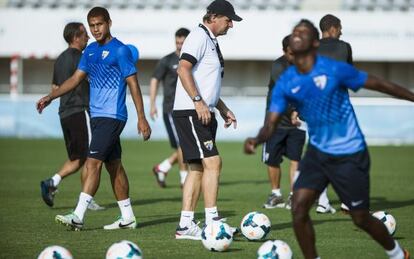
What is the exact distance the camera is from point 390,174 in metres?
18.4

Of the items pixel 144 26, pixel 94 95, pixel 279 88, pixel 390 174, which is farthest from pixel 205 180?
pixel 144 26

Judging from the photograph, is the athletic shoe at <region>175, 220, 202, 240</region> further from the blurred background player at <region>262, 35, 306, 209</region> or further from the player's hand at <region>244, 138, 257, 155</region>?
the blurred background player at <region>262, 35, 306, 209</region>

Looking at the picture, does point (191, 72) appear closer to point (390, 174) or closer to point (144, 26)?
point (390, 174)

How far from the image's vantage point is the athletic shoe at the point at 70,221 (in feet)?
32.8

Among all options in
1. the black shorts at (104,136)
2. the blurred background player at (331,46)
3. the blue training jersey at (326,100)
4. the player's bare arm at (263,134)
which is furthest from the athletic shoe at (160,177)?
the player's bare arm at (263,134)

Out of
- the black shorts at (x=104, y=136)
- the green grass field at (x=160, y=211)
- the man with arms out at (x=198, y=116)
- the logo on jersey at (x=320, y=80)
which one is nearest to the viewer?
the logo on jersey at (x=320, y=80)

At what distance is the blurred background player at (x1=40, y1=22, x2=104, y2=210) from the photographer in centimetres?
1266

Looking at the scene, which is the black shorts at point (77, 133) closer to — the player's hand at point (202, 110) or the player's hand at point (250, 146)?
the player's hand at point (202, 110)

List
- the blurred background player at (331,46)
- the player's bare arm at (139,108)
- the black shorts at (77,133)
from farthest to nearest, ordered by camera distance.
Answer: the black shorts at (77,133)
the blurred background player at (331,46)
the player's bare arm at (139,108)

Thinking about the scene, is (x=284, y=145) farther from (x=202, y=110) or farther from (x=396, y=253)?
(x=396, y=253)

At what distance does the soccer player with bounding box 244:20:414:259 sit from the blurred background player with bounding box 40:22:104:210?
5.58 metres

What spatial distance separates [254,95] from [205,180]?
24.9m

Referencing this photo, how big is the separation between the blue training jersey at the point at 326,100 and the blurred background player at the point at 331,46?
379 cm

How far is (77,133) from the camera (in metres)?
12.9
